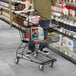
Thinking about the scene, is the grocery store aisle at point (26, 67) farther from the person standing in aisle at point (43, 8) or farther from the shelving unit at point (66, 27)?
the person standing in aisle at point (43, 8)

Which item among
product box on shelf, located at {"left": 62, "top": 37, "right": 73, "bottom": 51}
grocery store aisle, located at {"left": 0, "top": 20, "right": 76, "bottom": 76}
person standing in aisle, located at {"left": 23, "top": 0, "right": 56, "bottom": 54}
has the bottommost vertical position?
grocery store aisle, located at {"left": 0, "top": 20, "right": 76, "bottom": 76}

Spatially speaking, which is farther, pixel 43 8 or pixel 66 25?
pixel 43 8

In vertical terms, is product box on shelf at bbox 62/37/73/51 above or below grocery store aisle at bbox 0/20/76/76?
above

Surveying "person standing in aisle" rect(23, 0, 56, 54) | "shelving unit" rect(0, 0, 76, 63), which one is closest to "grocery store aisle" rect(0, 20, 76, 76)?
"shelving unit" rect(0, 0, 76, 63)

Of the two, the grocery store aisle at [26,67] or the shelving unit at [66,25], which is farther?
the shelving unit at [66,25]

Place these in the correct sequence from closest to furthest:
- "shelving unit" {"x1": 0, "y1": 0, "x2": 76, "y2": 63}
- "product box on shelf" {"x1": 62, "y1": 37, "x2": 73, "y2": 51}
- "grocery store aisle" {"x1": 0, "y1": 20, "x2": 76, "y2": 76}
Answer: "grocery store aisle" {"x1": 0, "y1": 20, "x2": 76, "y2": 76}, "shelving unit" {"x1": 0, "y1": 0, "x2": 76, "y2": 63}, "product box on shelf" {"x1": 62, "y1": 37, "x2": 73, "y2": 51}

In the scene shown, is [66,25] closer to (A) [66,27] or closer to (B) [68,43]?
(A) [66,27]

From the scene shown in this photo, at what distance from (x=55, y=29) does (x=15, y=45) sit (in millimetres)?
1258

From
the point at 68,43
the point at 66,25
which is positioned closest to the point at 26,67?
the point at 68,43

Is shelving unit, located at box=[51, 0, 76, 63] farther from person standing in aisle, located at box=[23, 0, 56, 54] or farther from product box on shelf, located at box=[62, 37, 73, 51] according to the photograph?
person standing in aisle, located at box=[23, 0, 56, 54]

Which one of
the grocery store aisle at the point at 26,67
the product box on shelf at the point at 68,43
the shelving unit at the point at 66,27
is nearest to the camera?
the grocery store aisle at the point at 26,67

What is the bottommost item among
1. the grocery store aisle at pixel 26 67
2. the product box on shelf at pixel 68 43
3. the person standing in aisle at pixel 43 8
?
the grocery store aisle at pixel 26 67

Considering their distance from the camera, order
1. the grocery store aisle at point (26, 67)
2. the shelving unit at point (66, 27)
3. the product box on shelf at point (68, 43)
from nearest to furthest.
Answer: the grocery store aisle at point (26, 67) < the shelving unit at point (66, 27) < the product box on shelf at point (68, 43)

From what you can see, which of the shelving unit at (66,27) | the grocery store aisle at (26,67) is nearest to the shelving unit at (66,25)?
the shelving unit at (66,27)
